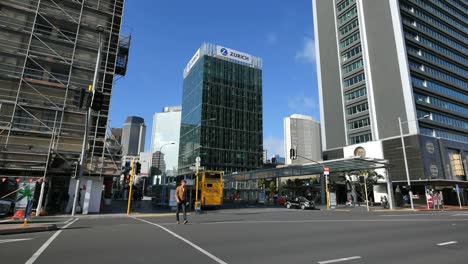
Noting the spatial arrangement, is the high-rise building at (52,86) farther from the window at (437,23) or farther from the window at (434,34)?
the window at (437,23)

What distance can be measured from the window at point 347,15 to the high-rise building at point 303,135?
103 m

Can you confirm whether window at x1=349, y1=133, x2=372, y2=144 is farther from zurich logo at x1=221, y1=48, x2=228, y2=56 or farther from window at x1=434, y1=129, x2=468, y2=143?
zurich logo at x1=221, y1=48, x2=228, y2=56

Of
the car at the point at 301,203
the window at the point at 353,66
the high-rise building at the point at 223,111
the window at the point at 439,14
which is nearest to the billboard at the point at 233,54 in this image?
the high-rise building at the point at 223,111

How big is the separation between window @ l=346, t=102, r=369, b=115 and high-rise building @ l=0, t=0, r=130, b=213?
52835 millimetres

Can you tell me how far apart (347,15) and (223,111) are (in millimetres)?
52172

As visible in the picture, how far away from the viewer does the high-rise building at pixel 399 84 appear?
186ft

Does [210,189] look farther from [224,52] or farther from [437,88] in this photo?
[224,52]

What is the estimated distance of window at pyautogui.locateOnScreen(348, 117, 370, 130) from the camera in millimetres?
63944

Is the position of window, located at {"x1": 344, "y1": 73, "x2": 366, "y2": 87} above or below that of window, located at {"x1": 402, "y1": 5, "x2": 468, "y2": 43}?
below

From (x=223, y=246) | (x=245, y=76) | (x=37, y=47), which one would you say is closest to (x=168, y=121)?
(x=245, y=76)

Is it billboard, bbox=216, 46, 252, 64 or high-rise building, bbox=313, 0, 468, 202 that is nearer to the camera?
high-rise building, bbox=313, 0, 468, 202

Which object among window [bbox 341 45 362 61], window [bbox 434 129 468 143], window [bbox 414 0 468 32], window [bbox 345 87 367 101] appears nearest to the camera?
window [bbox 434 129 468 143]

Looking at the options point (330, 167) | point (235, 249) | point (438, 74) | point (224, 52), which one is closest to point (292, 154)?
point (330, 167)

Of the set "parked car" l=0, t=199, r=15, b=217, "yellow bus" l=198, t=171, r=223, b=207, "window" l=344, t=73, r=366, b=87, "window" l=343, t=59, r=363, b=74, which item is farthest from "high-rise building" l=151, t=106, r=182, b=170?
"parked car" l=0, t=199, r=15, b=217
